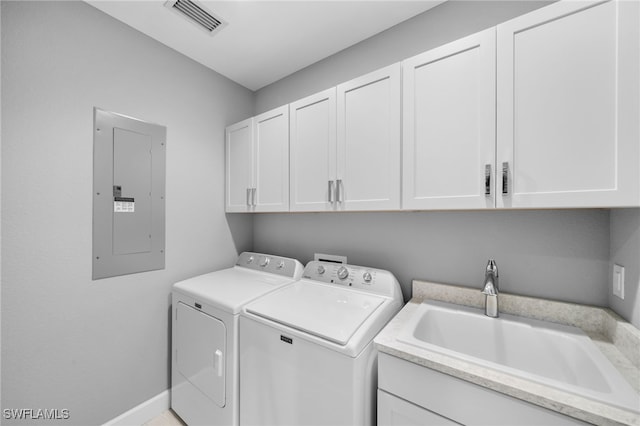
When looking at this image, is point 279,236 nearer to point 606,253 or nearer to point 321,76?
point 321,76

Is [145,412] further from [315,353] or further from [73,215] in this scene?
[315,353]

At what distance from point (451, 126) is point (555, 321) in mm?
1067

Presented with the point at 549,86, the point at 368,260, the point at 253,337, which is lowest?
the point at 253,337

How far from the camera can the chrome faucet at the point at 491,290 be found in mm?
1183

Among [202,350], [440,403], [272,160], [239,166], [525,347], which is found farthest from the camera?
[239,166]

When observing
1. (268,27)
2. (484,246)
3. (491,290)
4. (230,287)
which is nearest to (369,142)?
(484,246)

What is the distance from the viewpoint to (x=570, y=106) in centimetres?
91

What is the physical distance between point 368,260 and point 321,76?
1.58m

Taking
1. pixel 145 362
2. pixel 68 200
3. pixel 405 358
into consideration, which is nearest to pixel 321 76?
pixel 68 200

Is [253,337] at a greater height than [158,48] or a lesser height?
lesser

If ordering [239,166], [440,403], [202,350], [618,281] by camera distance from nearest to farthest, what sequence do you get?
[440,403]
[618,281]
[202,350]
[239,166]

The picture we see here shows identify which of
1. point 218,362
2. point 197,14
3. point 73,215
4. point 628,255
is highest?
point 197,14

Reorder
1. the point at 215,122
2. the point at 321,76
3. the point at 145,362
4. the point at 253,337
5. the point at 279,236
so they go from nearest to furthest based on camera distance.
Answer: the point at 253,337 → the point at 145,362 → the point at 321,76 → the point at 215,122 → the point at 279,236

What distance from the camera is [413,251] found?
1.59m
